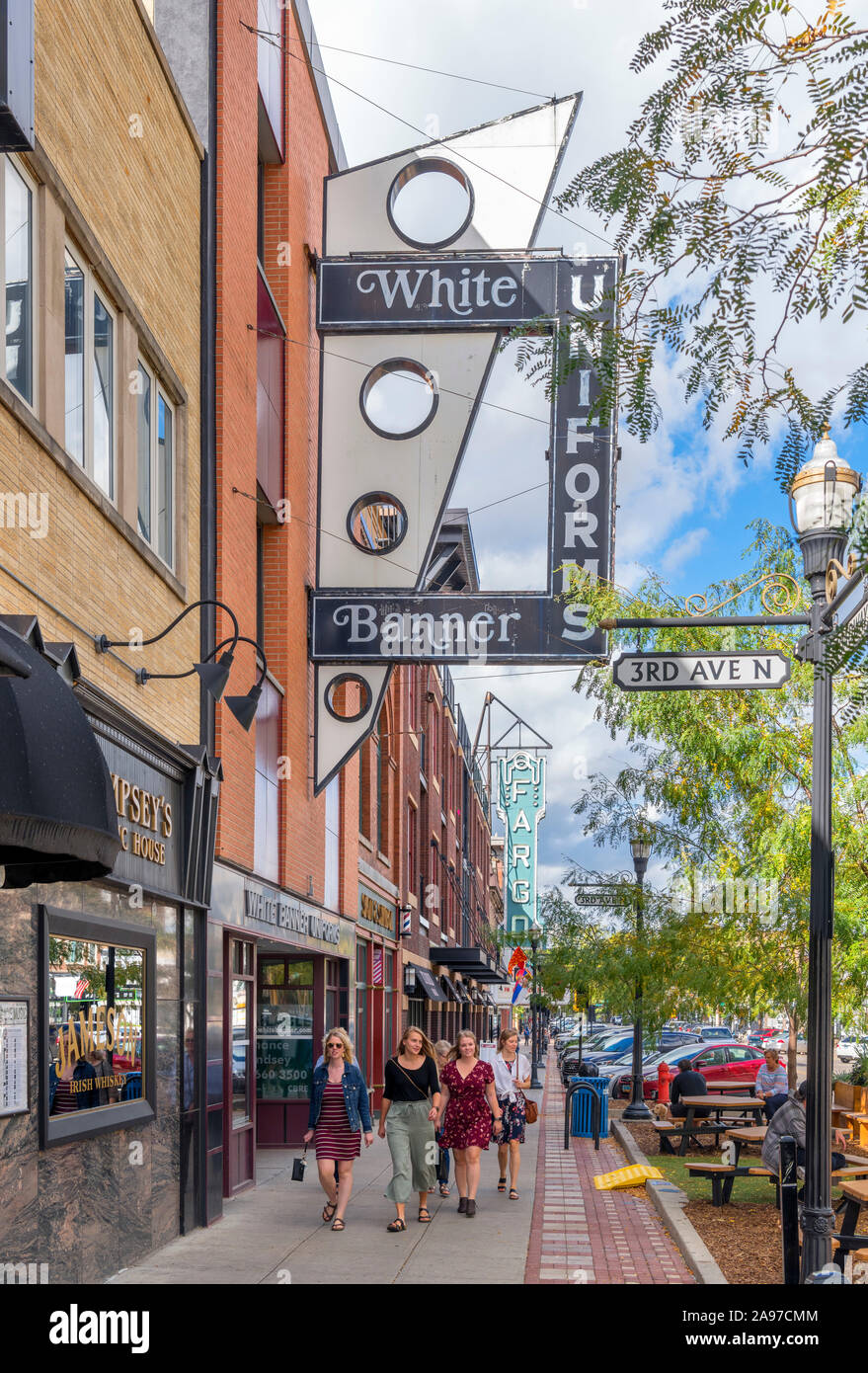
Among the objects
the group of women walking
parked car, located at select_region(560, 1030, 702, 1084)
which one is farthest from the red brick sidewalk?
parked car, located at select_region(560, 1030, 702, 1084)

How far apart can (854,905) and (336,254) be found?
32.6 ft

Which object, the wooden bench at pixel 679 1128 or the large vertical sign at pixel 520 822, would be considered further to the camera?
the large vertical sign at pixel 520 822

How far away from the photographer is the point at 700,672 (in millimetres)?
9844

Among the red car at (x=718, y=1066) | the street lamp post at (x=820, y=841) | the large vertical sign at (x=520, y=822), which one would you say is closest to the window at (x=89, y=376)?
the street lamp post at (x=820, y=841)

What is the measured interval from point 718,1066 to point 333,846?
1601 centimetres

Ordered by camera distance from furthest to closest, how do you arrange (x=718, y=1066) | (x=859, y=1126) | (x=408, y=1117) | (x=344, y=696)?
1. (x=718, y=1066)
2. (x=344, y=696)
3. (x=859, y=1126)
4. (x=408, y=1117)

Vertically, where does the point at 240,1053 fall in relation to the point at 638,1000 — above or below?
above

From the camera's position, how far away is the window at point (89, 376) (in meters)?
9.59

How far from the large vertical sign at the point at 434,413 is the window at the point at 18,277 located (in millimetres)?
7947

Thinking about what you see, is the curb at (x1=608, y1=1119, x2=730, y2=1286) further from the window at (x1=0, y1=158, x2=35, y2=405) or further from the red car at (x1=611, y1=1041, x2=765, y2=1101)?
the red car at (x1=611, y1=1041, x2=765, y2=1101)

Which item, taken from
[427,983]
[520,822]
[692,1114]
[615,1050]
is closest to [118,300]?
[692,1114]

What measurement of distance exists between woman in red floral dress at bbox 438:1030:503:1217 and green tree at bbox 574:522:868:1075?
9.86 ft

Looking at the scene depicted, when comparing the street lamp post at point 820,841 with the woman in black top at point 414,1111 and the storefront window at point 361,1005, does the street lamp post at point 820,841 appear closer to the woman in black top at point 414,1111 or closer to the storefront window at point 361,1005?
the woman in black top at point 414,1111

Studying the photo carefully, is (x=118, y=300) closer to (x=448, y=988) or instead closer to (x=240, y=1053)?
(x=240, y=1053)
